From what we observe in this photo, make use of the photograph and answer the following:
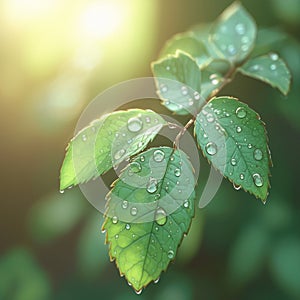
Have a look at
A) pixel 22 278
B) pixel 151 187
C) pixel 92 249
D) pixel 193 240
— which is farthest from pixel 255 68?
pixel 22 278

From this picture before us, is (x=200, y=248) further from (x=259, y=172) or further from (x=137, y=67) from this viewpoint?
(x=259, y=172)

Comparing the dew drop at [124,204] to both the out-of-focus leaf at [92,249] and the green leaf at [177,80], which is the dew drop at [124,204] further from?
the out-of-focus leaf at [92,249]

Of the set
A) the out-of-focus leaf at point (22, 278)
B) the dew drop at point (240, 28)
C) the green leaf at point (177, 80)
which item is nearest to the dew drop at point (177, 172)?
the green leaf at point (177, 80)

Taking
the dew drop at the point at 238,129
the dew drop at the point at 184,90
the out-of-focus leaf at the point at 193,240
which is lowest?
the out-of-focus leaf at the point at 193,240

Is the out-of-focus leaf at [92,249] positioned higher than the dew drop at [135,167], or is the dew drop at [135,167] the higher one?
the dew drop at [135,167]

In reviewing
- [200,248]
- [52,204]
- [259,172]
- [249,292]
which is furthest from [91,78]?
[259,172]
